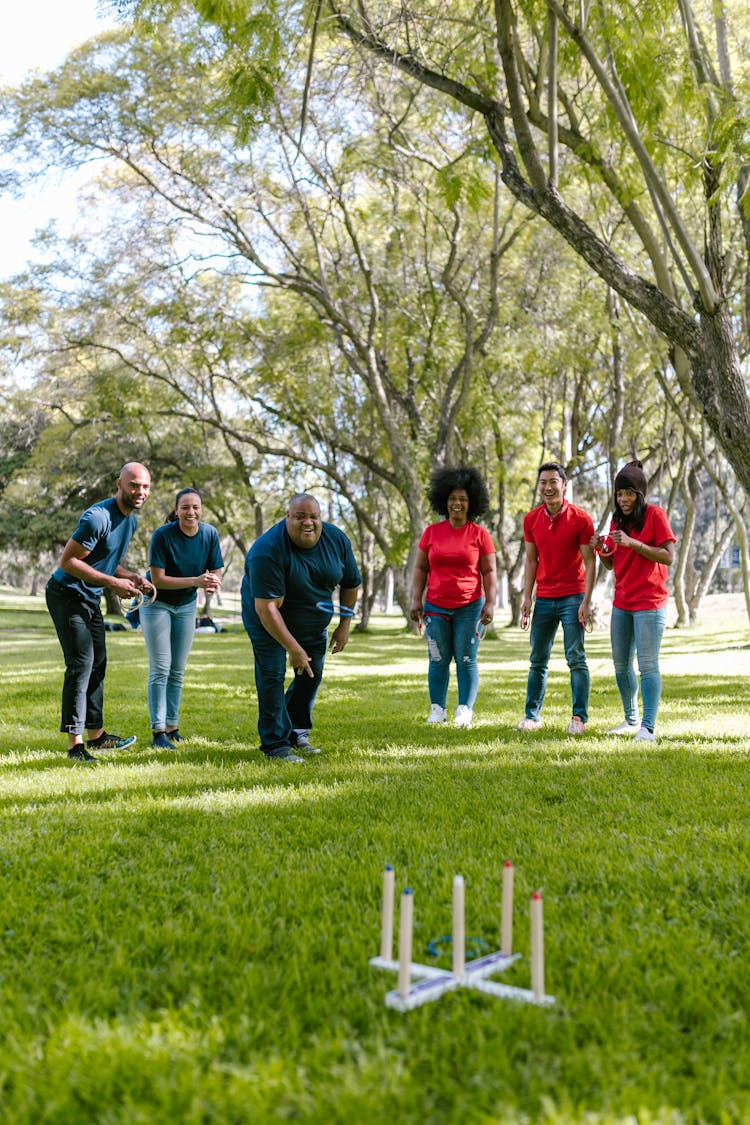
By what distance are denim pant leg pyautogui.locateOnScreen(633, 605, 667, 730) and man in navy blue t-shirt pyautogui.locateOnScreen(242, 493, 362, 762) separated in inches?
91.9

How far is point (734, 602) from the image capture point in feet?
166

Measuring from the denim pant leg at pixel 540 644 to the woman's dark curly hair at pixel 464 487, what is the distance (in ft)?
3.34

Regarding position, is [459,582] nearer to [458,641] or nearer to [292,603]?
[458,641]

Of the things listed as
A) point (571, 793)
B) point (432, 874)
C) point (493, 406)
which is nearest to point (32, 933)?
point (432, 874)

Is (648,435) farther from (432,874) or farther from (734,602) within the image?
(432,874)

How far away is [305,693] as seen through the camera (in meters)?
7.87

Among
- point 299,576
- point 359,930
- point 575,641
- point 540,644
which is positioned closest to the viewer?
point 359,930

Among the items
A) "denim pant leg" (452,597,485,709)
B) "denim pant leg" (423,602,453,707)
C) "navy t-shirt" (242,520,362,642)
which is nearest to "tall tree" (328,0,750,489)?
"denim pant leg" (452,597,485,709)

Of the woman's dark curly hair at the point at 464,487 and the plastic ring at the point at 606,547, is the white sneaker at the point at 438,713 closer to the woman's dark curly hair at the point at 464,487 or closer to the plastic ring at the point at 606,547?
the woman's dark curly hair at the point at 464,487

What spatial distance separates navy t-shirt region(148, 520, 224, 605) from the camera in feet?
26.2

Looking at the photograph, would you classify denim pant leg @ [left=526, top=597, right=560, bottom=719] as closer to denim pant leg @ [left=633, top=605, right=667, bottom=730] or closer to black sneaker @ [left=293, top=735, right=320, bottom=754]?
denim pant leg @ [left=633, top=605, right=667, bottom=730]

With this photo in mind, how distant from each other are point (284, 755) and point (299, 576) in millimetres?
1358

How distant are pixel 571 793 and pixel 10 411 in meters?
36.8

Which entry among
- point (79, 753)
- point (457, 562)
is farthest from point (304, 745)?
point (457, 562)
